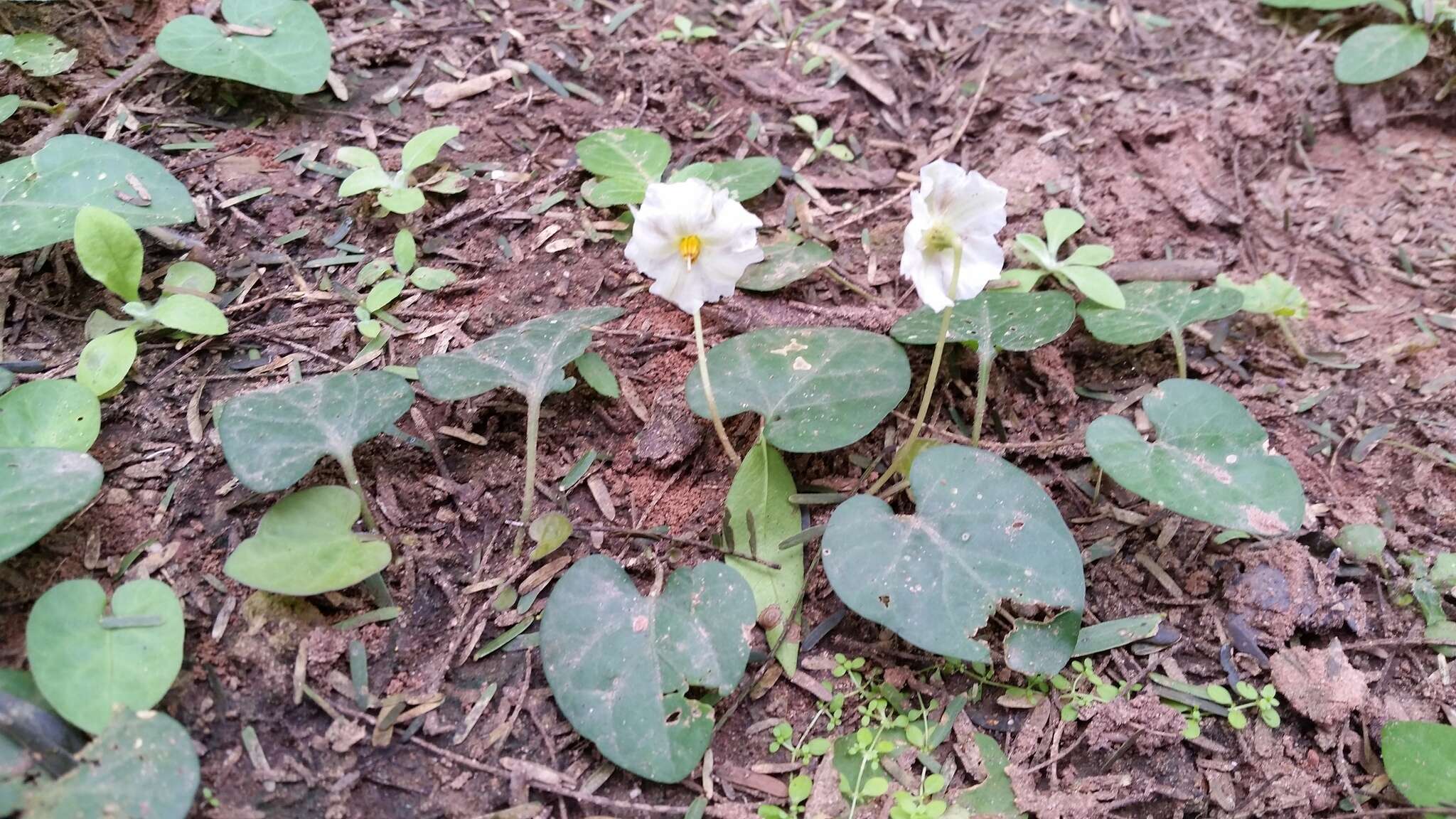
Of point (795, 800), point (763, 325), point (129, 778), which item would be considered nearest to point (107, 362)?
point (129, 778)

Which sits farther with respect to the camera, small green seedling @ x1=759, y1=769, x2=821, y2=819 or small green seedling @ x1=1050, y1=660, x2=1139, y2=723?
small green seedling @ x1=1050, y1=660, x2=1139, y2=723

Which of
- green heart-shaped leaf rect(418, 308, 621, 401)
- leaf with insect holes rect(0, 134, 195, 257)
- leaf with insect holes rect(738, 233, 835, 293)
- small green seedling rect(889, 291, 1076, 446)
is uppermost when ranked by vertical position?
leaf with insect holes rect(0, 134, 195, 257)

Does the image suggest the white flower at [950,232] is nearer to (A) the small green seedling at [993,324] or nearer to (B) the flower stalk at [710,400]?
(A) the small green seedling at [993,324]

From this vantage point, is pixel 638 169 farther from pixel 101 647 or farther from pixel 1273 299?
pixel 1273 299

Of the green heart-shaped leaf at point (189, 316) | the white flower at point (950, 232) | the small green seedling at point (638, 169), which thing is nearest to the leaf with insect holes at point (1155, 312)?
the white flower at point (950, 232)

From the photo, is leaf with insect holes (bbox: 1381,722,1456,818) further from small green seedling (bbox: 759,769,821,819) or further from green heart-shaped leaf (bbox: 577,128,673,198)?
green heart-shaped leaf (bbox: 577,128,673,198)

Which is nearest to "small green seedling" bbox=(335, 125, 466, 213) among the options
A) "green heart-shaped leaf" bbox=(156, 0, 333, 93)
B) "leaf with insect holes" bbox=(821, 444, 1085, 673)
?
"green heart-shaped leaf" bbox=(156, 0, 333, 93)

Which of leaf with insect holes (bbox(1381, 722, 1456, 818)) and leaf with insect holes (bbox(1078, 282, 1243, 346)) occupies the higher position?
leaf with insect holes (bbox(1078, 282, 1243, 346))
